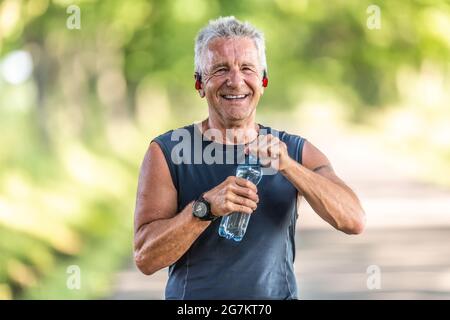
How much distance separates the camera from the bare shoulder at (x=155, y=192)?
2.83 meters

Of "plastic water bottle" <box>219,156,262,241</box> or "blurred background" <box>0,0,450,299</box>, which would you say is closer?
"plastic water bottle" <box>219,156,262,241</box>

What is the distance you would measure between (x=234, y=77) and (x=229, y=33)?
0.13m

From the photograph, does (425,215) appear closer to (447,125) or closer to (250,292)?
(447,125)

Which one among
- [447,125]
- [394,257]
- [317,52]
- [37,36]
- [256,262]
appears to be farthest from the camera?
[317,52]

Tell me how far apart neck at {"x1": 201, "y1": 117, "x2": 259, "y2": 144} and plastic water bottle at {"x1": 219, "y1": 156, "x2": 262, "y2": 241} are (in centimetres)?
14

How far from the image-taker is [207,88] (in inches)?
113

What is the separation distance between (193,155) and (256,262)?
13.7 inches

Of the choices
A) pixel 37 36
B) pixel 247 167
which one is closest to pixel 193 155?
pixel 247 167

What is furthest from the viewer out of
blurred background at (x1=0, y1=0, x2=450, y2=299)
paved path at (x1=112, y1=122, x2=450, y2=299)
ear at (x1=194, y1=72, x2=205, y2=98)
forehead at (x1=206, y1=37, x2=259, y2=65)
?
blurred background at (x1=0, y1=0, x2=450, y2=299)

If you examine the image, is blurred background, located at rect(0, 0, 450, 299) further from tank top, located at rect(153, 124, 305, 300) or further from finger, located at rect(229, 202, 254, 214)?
finger, located at rect(229, 202, 254, 214)

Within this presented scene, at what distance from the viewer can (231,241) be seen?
109 inches

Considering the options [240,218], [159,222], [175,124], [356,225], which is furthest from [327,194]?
[175,124]

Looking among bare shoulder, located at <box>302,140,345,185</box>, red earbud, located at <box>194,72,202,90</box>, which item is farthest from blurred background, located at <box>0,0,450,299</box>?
bare shoulder, located at <box>302,140,345,185</box>

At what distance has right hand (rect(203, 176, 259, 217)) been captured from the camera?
8.63 ft
